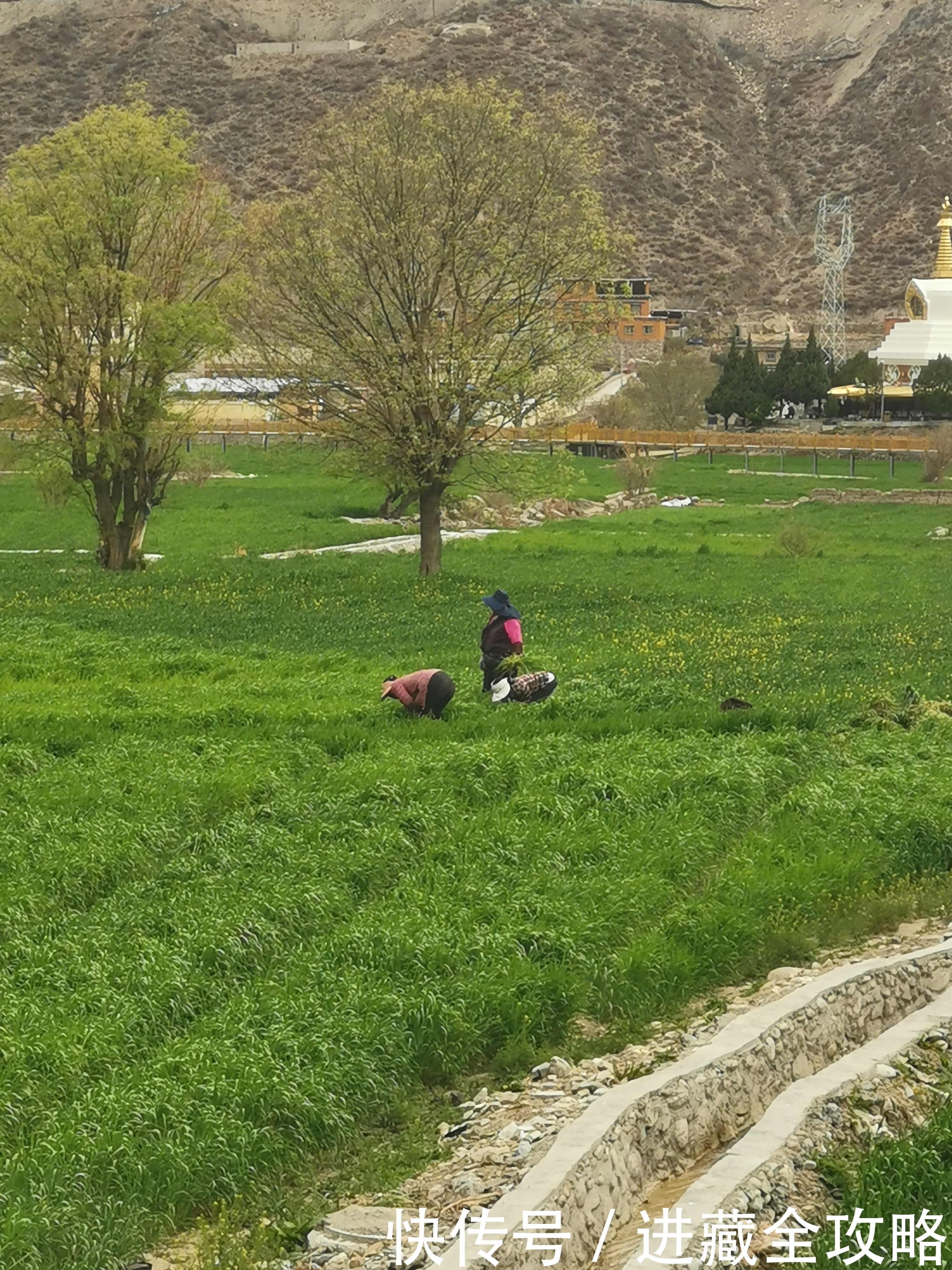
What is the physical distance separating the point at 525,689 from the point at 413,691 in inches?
49.3

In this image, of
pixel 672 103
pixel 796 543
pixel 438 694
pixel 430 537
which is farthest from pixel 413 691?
pixel 672 103

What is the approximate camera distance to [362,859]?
34.8ft

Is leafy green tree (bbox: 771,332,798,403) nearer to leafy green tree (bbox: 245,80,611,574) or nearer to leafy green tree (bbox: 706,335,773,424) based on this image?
leafy green tree (bbox: 706,335,773,424)

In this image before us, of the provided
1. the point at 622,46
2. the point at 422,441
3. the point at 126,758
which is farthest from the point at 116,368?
the point at 622,46

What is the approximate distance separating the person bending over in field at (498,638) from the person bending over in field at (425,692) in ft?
2.67

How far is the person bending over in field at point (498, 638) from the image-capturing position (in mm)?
15570

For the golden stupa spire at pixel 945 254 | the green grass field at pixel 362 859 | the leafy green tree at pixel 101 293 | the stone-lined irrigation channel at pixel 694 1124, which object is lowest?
the stone-lined irrigation channel at pixel 694 1124

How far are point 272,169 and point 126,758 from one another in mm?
134811

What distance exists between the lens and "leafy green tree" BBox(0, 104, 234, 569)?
28422mm

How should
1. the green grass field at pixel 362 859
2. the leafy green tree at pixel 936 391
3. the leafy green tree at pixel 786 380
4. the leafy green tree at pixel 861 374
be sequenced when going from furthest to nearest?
the leafy green tree at pixel 861 374 → the leafy green tree at pixel 786 380 → the leafy green tree at pixel 936 391 → the green grass field at pixel 362 859

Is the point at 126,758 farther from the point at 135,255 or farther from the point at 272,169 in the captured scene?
the point at 272,169

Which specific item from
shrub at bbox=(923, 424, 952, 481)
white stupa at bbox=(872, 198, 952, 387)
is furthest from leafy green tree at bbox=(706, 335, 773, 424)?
shrub at bbox=(923, 424, 952, 481)

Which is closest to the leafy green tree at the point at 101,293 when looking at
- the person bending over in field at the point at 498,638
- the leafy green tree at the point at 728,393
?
the person bending over in field at the point at 498,638

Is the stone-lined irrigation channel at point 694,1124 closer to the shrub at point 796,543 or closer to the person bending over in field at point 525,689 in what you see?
the person bending over in field at point 525,689
